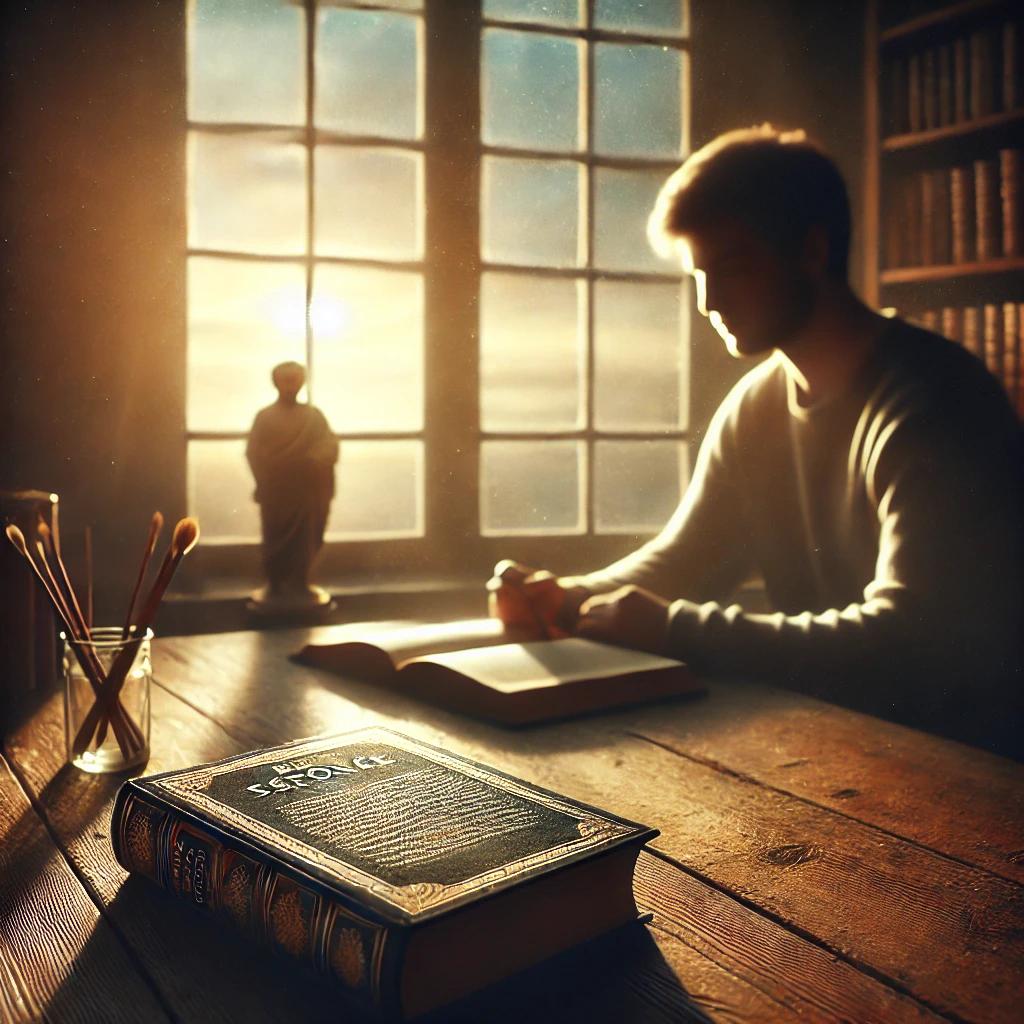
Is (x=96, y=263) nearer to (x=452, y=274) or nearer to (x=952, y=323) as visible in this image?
(x=452, y=274)

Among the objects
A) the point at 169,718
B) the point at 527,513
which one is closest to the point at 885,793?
the point at 169,718

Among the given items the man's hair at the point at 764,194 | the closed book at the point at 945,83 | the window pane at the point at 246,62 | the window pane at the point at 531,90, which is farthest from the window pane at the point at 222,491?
the closed book at the point at 945,83

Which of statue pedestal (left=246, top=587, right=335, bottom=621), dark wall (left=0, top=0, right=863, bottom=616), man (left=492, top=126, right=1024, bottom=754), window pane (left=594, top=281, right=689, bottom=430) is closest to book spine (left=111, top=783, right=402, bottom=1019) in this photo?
man (left=492, top=126, right=1024, bottom=754)

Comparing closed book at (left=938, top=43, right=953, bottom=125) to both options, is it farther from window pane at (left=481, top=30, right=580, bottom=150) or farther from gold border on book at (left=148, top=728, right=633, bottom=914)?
gold border on book at (left=148, top=728, right=633, bottom=914)

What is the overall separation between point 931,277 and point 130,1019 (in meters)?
2.73

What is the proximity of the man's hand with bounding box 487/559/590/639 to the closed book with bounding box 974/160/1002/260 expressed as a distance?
1.64m

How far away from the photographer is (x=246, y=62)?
248 centimetres

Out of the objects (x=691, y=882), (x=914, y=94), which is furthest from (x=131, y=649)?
(x=914, y=94)

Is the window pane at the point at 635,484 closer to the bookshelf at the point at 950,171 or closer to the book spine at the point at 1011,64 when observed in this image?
the bookshelf at the point at 950,171

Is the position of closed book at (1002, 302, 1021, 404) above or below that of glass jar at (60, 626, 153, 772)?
above

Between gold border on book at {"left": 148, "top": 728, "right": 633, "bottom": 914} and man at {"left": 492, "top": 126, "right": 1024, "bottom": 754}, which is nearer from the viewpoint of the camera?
gold border on book at {"left": 148, "top": 728, "right": 633, "bottom": 914}

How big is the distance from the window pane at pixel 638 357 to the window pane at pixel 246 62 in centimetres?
92

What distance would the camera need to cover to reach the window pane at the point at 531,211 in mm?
2746

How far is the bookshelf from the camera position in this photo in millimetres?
2586
